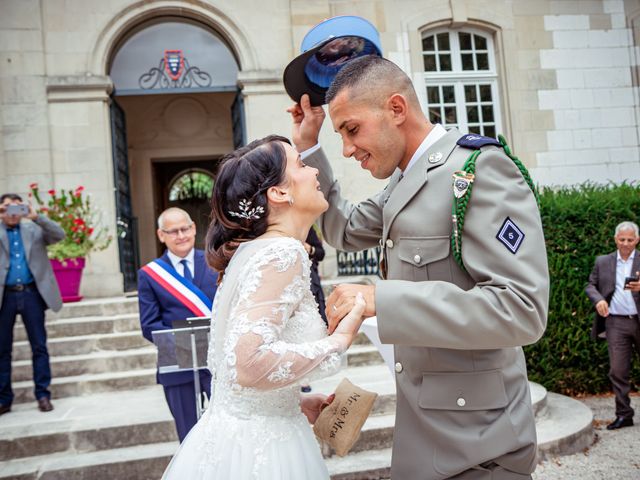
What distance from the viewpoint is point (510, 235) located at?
1.52 metres

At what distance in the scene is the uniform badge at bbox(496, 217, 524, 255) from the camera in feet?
4.95

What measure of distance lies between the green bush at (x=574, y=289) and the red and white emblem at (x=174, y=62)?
6.22 meters

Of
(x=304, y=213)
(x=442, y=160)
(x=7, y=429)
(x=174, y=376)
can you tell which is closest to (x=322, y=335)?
(x=304, y=213)

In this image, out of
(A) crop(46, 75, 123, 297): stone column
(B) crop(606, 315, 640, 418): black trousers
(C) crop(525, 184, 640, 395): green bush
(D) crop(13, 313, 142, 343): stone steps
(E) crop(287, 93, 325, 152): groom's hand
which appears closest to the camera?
(E) crop(287, 93, 325, 152): groom's hand

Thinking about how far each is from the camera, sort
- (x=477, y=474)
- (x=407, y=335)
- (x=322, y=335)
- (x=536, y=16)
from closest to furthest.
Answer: (x=407, y=335), (x=477, y=474), (x=322, y=335), (x=536, y=16)

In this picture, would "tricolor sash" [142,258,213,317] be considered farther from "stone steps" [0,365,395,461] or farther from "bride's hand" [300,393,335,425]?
"bride's hand" [300,393,335,425]

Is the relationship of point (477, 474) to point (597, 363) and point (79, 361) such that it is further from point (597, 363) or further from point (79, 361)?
point (597, 363)

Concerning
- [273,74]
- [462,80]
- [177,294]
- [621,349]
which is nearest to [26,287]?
[177,294]

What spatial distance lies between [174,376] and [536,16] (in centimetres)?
925

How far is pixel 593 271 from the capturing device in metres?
6.37

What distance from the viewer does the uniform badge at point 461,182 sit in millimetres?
1600

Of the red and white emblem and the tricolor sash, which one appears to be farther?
the red and white emblem

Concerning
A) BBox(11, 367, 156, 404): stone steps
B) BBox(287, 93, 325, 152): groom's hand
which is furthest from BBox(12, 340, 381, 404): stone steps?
BBox(287, 93, 325, 152): groom's hand

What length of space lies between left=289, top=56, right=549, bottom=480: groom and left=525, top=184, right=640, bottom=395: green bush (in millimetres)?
5459
